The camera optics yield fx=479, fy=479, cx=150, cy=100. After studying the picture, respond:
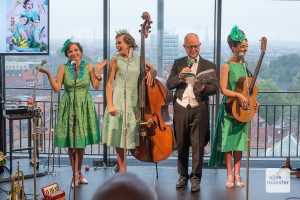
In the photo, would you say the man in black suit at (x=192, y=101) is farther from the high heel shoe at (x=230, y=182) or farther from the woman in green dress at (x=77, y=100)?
the woman in green dress at (x=77, y=100)

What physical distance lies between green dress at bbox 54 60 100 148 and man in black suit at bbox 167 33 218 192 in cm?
78

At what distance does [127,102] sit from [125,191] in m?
3.39

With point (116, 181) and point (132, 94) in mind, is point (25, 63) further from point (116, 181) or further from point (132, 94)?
point (116, 181)

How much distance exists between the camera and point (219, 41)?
524 centimetres

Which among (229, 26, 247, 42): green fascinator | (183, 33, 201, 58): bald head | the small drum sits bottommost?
the small drum

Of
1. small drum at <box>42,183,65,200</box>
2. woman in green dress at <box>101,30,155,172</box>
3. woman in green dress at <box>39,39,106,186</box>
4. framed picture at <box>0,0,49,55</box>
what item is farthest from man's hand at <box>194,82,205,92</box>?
framed picture at <box>0,0,49,55</box>

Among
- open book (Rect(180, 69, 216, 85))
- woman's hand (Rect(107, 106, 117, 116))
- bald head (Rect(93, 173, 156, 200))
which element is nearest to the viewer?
bald head (Rect(93, 173, 156, 200))

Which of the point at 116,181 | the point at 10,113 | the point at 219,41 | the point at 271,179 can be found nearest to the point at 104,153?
the point at 10,113

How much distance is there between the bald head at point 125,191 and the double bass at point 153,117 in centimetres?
320

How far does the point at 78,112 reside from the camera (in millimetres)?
4332

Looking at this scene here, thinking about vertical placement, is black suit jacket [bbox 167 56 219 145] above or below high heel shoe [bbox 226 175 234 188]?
above

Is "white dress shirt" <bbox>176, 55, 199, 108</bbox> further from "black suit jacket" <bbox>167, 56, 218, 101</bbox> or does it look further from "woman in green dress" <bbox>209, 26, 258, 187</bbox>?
"woman in green dress" <bbox>209, 26, 258, 187</bbox>

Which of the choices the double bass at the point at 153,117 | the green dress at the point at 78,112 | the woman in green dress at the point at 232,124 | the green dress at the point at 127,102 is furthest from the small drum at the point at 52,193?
the woman in green dress at the point at 232,124

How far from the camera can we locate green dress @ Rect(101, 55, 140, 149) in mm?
4258
